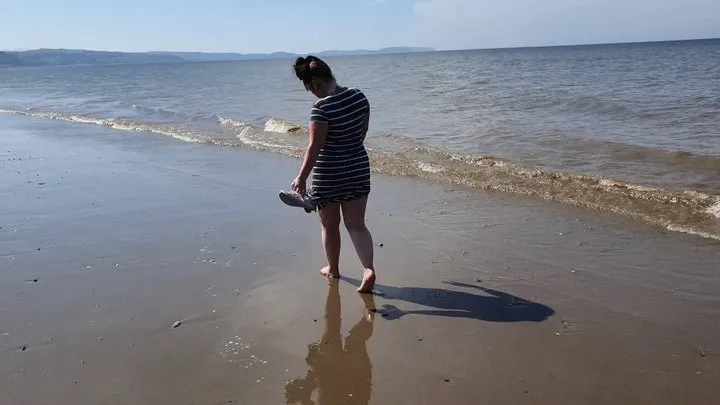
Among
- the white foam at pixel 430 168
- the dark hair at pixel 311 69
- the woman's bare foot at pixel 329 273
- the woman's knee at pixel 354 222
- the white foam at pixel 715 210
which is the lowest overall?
the woman's bare foot at pixel 329 273

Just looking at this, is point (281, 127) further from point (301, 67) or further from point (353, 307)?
point (353, 307)

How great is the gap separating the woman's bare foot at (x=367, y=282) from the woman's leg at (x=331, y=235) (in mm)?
358

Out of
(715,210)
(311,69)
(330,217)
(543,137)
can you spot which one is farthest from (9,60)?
(715,210)

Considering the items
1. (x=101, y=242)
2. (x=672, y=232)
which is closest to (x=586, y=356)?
(x=672, y=232)

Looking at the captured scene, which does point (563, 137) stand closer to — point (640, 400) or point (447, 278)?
point (447, 278)

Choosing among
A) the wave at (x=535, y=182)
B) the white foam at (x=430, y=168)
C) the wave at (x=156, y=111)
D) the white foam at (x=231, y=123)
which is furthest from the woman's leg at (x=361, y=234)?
the wave at (x=156, y=111)

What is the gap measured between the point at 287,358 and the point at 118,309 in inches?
58.3

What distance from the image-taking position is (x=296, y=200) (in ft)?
13.7

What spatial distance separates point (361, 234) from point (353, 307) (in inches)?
22.6

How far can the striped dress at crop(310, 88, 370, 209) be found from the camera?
399 centimetres

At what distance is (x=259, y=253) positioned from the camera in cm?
529

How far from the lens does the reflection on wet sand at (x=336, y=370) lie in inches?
119

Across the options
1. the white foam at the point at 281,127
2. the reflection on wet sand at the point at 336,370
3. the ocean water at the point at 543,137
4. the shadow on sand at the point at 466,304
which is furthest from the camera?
the white foam at the point at 281,127

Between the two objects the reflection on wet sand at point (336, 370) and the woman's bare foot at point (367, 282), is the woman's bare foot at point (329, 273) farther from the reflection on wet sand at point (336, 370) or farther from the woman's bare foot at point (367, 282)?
the reflection on wet sand at point (336, 370)
